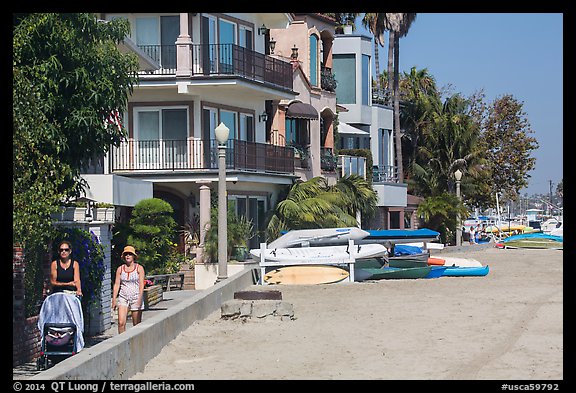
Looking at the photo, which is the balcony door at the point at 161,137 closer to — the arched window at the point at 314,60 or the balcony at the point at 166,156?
the balcony at the point at 166,156

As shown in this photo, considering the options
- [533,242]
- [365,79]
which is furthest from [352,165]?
[533,242]

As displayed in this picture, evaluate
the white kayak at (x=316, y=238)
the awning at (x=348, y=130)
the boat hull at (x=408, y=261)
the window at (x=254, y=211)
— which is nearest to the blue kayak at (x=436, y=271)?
the boat hull at (x=408, y=261)

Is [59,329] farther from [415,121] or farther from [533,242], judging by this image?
[415,121]

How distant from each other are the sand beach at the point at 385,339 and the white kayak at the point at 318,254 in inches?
112

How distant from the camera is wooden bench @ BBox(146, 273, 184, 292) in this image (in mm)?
29173

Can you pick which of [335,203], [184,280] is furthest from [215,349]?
[335,203]

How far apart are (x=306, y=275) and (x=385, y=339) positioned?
12649 mm

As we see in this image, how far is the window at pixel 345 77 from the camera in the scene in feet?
172

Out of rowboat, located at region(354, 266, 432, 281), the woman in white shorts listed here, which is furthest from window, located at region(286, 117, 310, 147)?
the woman in white shorts

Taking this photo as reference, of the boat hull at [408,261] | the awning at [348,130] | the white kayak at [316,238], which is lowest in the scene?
the boat hull at [408,261]

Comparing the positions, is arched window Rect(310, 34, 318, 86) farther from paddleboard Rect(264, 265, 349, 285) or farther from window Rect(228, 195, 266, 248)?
paddleboard Rect(264, 265, 349, 285)

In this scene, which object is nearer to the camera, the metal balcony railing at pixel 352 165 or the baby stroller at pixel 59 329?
the baby stroller at pixel 59 329

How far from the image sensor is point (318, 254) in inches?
1188
